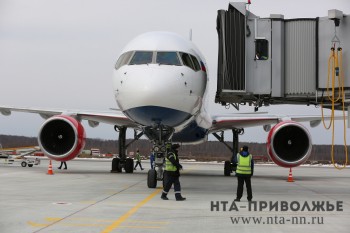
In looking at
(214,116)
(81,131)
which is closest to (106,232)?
(81,131)

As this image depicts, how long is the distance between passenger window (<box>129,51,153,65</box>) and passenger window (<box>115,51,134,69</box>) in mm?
191

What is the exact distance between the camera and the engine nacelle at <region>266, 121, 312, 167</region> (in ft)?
59.5

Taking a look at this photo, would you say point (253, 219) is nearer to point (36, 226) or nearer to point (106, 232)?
point (106, 232)

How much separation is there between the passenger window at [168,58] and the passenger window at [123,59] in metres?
0.77

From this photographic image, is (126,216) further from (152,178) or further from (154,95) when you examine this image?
Answer: (152,178)

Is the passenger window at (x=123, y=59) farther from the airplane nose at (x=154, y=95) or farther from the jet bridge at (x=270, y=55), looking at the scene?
the jet bridge at (x=270, y=55)

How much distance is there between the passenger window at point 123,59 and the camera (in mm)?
14717

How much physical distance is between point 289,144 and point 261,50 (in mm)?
5894

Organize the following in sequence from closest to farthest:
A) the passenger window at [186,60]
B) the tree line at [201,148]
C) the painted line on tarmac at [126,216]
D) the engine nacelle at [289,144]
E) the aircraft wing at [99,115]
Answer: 1. the painted line on tarmac at [126,216]
2. the passenger window at [186,60]
3. the engine nacelle at [289,144]
4. the aircraft wing at [99,115]
5. the tree line at [201,148]

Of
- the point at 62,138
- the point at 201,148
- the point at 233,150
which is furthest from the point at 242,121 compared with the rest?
the point at 201,148

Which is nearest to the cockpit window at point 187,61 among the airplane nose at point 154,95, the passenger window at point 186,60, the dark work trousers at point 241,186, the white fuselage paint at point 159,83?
the passenger window at point 186,60

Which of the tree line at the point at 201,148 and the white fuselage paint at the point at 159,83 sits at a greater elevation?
the white fuselage paint at the point at 159,83

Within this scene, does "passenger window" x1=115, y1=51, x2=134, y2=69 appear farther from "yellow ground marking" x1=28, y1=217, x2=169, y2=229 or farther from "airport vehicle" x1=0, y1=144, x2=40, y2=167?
"airport vehicle" x1=0, y1=144, x2=40, y2=167

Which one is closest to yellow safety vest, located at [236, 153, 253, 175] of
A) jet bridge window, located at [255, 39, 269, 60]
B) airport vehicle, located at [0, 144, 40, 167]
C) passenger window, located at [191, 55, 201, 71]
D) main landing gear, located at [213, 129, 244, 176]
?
jet bridge window, located at [255, 39, 269, 60]
